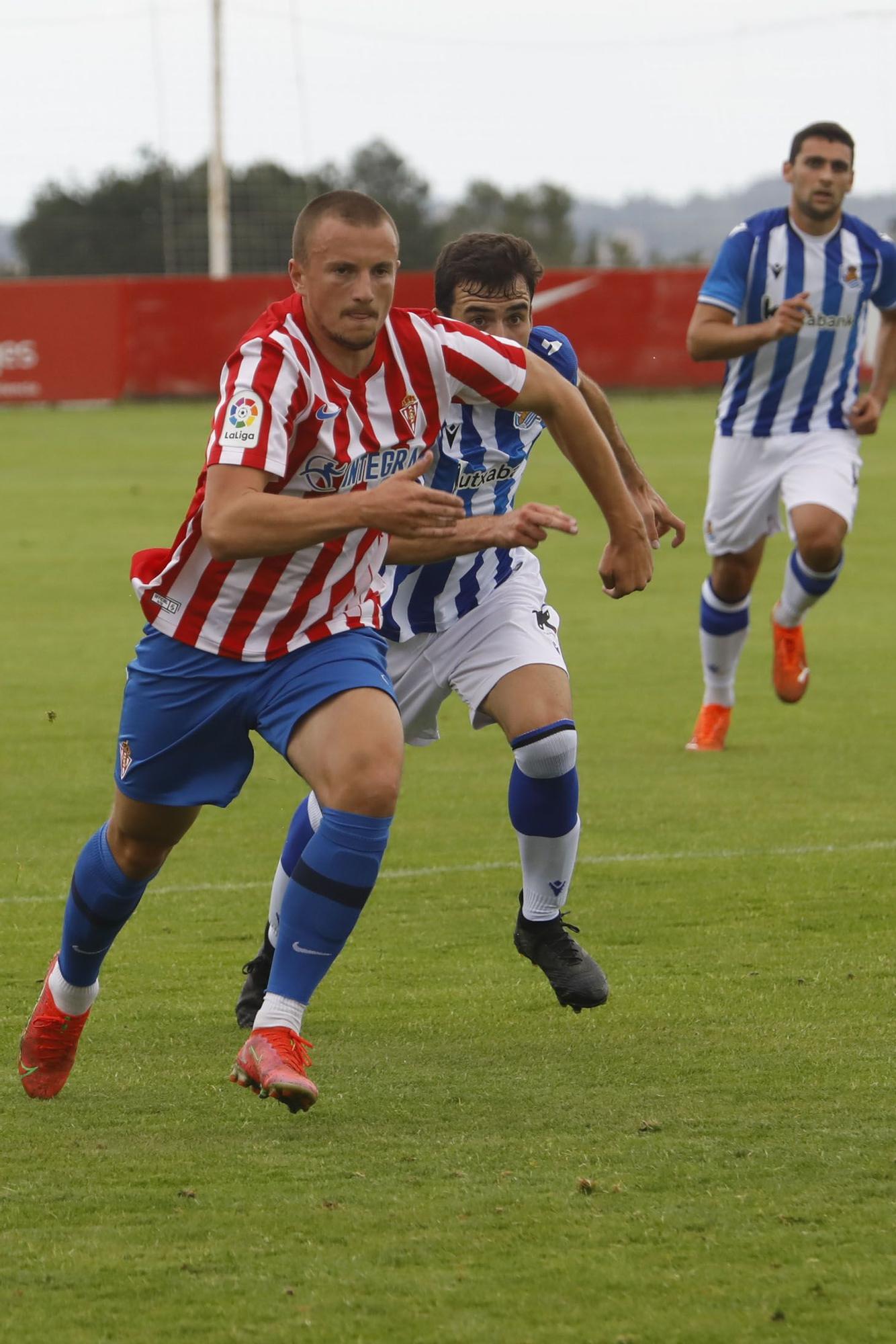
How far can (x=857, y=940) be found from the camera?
17.9ft

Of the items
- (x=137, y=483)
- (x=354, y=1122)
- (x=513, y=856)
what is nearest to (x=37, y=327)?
(x=137, y=483)

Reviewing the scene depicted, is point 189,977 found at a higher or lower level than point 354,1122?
lower

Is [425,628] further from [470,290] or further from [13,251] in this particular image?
[13,251]

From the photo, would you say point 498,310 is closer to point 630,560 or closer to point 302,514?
point 630,560

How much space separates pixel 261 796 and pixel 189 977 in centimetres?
268

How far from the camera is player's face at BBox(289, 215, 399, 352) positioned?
4070 millimetres

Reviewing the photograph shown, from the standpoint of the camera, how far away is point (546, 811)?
5090 mm

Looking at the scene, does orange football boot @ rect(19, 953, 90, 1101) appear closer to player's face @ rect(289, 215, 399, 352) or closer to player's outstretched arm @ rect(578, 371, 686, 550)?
player's face @ rect(289, 215, 399, 352)

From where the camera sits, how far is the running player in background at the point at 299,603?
12.8 feet

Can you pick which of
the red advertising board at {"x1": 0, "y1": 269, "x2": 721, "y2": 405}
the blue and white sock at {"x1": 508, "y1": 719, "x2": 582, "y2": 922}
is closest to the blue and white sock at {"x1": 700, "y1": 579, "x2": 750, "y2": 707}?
the blue and white sock at {"x1": 508, "y1": 719, "x2": 582, "y2": 922}

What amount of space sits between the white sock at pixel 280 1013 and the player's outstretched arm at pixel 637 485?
4.82ft

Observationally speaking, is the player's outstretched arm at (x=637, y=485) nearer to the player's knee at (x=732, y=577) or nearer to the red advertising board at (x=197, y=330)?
the player's knee at (x=732, y=577)

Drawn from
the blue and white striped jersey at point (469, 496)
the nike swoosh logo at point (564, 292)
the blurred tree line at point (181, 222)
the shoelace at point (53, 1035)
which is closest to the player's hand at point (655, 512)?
the blue and white striped jersey at point (469, 496)

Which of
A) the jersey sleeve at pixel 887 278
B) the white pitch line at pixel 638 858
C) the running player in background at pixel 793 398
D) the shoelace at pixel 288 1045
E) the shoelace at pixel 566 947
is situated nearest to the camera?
the shoelace at pixel 288 1045
